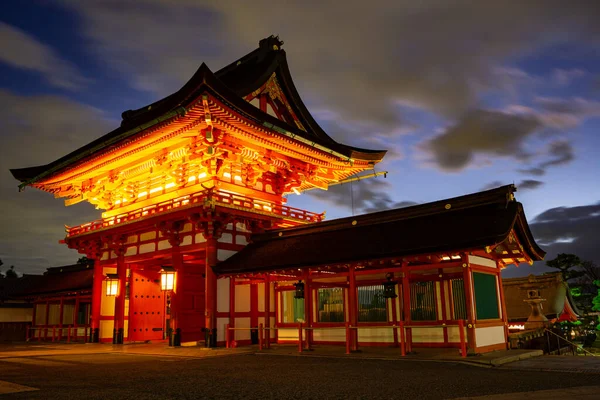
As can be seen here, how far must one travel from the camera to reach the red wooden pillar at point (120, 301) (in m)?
23.1

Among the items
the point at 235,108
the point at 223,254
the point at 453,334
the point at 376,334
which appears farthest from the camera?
the point at 223,254

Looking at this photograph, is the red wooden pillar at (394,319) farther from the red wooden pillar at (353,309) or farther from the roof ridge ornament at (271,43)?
the roof ridge ornament at (271,43)

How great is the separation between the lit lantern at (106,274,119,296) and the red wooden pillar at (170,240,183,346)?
14.7 ft

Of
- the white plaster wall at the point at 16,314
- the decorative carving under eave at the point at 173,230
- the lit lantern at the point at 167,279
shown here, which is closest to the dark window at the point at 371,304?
the lit lantern at the point at 167,279

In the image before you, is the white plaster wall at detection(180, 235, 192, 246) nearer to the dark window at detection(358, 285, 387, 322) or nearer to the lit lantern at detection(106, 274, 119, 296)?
the lit lantern at detection(106, 274, 119, 296)

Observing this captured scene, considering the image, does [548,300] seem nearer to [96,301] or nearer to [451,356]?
[451,356]

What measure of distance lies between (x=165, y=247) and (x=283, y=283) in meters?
5.71

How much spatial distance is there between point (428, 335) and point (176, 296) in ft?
33.5

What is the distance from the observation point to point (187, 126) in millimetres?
19188

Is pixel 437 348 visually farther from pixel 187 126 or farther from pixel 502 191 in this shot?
pixel 187 126

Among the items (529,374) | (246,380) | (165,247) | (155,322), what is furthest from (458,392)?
(155,322)

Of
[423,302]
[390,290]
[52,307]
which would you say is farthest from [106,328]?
[423,302]

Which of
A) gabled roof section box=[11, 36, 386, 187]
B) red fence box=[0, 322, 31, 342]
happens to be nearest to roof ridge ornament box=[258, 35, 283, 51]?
gabled roof section box=[11, 36, 386, 187]

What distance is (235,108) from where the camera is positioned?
18.2 metres
